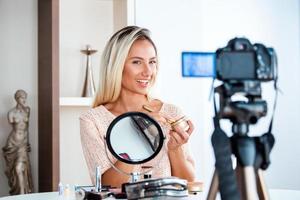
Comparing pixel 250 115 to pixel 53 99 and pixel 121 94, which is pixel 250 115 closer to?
pixel 121 94

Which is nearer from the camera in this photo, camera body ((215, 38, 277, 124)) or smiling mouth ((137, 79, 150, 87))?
camera body ((215, 38, 277, 124))

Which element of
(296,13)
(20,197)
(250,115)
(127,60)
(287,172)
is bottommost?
(287,172)

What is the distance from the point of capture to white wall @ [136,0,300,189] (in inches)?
93.7

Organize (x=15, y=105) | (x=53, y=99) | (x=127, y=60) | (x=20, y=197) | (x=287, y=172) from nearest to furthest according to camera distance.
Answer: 1. (x=20, y=197)
2. (x=127, y=60)
3. (x=53, y=99)
4. (x=15, y=105)
5. (x=287, y=172)

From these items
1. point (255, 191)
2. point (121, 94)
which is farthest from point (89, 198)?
point (255, 191)

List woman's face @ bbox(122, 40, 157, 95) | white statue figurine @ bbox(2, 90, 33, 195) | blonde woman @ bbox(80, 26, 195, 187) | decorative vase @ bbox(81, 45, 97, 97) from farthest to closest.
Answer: decorative vase @ bbox(81, 45, 97, 97) < white statue figurine @ bbox(2, 90, 33, 195) < woman's face @ bbox(122, 40, 157, 95) < blonde woman @ bbox(80, 26, 195, 187)

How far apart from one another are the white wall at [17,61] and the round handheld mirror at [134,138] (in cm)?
140

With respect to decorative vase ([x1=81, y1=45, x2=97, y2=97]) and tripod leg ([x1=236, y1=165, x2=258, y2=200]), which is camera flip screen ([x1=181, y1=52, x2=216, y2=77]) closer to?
decorative vase ([x1=81, y1=45, x2=97, y2=97])

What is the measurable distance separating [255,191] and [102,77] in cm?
90

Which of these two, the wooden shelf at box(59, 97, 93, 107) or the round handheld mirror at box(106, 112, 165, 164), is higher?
the wooden shelf at box(59, 97, 93, 107)

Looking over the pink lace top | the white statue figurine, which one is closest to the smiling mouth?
the pink lace top

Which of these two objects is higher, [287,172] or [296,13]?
[296,13]

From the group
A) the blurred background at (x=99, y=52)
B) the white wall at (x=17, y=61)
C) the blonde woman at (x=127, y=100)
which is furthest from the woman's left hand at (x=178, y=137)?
the white wall at (x=17, y=61)

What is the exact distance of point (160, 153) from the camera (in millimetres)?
1232
